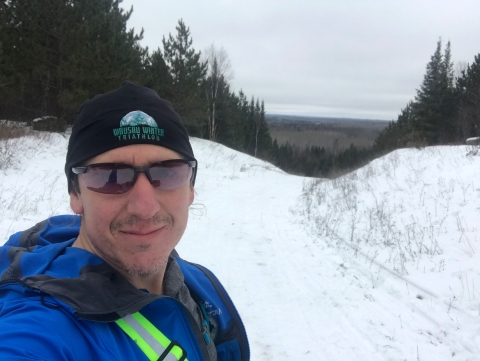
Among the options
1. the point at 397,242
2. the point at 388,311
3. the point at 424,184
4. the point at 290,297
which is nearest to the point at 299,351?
the point at 290,297

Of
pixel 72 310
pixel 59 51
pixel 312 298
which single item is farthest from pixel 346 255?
pixel 59 51

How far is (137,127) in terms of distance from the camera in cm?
146

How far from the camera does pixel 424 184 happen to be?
8.51 metres

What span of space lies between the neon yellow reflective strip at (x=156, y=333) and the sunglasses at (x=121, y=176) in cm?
52

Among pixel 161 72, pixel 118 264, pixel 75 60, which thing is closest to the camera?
pixel 118 264

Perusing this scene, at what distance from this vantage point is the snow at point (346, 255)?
3.46m

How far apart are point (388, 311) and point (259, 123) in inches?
1955

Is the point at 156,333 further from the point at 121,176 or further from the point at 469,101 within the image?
the point at 469,101

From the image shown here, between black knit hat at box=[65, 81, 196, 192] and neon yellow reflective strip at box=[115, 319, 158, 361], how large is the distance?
2.25 ft

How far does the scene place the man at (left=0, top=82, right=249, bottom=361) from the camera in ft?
3.58

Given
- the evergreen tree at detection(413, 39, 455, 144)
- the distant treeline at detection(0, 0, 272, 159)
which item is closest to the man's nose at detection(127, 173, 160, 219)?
the distant treeline at detection(0, 0, 272, 159)

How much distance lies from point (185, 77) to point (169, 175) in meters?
25.1

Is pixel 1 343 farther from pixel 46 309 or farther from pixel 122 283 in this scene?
pixel 122 283

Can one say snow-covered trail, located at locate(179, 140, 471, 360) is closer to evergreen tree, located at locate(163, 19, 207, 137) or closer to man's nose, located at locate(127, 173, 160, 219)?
man's nose, located at locate(127, 173, 160, 219)
